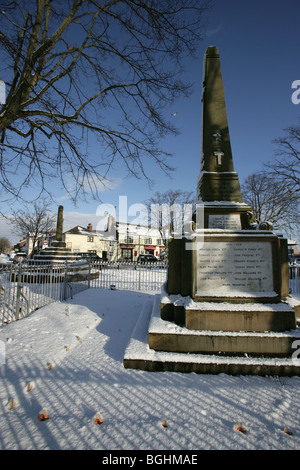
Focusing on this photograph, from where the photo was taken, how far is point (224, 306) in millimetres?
3893

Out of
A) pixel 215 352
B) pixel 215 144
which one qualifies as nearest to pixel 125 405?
pixel 215 352

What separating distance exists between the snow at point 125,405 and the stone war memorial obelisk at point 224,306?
22cm

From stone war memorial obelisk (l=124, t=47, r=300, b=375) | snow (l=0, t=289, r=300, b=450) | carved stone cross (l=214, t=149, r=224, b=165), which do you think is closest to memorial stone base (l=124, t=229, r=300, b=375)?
stone war memorial obelisk (l=124, t=47, r=300, b=375)

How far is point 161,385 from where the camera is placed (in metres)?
2.94

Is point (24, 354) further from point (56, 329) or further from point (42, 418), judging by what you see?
point (42, 418)

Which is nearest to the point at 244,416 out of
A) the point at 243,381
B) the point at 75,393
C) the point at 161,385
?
the point at 243,381

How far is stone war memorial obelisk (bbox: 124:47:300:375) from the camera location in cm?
334

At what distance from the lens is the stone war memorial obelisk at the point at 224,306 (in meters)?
3.34

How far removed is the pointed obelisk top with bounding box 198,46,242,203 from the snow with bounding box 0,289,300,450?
4.11 meters

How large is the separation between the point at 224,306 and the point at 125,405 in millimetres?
2196

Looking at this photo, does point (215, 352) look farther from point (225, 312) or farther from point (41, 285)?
point (41, 285)

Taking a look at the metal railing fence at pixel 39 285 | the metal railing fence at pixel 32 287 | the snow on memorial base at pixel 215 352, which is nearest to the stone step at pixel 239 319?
the snow on memorial base at pixel 215 352

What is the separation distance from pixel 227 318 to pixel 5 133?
21.8 feet

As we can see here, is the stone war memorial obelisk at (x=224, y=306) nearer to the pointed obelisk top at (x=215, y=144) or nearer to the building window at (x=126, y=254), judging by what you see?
the pointed obelisk top at (x=215, y=144)
